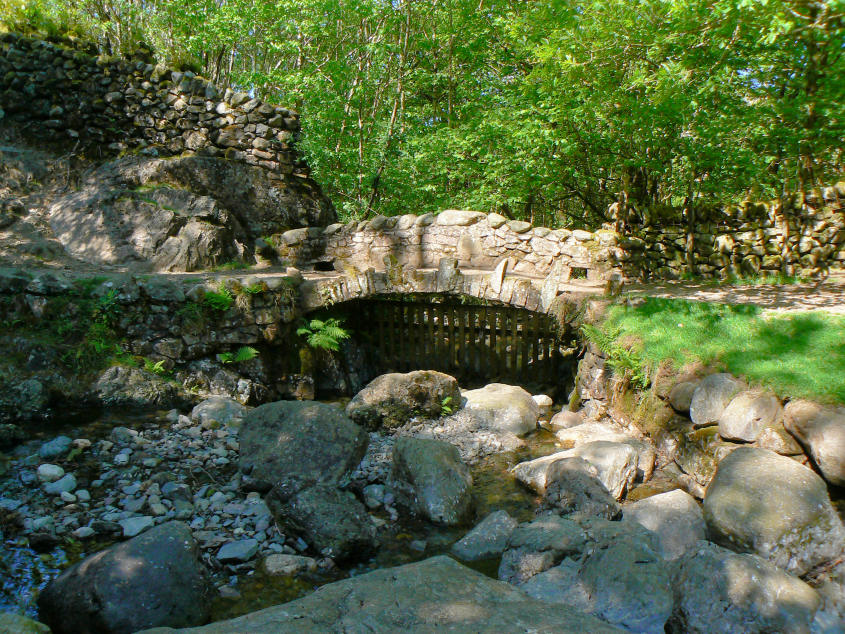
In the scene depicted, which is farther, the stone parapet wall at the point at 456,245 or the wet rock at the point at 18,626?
the stone parapet wall at the point at 456,245

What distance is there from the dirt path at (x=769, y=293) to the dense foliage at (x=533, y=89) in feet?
6.30

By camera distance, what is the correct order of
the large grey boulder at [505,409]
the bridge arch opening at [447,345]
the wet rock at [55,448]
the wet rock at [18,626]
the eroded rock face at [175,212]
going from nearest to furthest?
the wet rock at [18,626]
the wet rock at [55,448]
the large grey boulder at [505,409]
the bridge arch opening at [447,345]
the eroded rock face at [175,212]

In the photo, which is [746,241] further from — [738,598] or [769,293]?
[738,598]

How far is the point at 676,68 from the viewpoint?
7.02 m

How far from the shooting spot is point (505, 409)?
7.56 m

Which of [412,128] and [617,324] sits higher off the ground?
[412,128]

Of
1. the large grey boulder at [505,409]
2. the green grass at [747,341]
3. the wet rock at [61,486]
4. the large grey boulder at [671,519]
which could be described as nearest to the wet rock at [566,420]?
the large grey boulder at [505,409]

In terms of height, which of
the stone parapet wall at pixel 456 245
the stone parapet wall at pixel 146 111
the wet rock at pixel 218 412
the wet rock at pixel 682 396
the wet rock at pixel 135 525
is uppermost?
the stone parapet wall at pixel 146 111

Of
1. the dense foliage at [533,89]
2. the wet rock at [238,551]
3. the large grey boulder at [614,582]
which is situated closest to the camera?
the large grey boulder at [614,582]

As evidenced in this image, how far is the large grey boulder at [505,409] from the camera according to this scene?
23.9 ft

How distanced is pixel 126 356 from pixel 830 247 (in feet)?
37.5

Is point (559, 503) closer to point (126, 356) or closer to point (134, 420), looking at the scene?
point (134, 420)

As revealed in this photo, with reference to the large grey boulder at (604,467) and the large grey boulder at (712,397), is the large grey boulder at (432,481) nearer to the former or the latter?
the large grey boulder at (604,467)

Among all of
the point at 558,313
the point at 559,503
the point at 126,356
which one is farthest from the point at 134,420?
the point at 558,313
